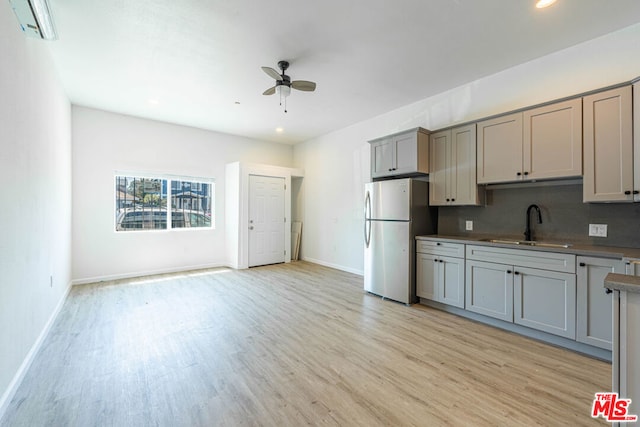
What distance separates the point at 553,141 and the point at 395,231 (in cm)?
201

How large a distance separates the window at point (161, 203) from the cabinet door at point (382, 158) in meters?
3.83

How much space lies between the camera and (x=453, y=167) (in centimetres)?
366

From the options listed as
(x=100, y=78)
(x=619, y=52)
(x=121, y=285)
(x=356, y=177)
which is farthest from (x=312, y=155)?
(x=619, y=52)

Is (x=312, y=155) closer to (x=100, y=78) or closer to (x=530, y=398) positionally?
(x=100, y=78)

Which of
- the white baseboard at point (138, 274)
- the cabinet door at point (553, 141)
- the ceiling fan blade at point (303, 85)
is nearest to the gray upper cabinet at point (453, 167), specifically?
the cabinet door at point (553, 141)

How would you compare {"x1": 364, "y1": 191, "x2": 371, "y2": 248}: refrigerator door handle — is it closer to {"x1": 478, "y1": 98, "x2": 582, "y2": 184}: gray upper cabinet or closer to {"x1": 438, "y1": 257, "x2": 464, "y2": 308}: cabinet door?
{"x1": 438, "y1": 257, "x2": 464, "y2": 308}: cabinet door

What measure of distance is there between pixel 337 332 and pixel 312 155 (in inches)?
188

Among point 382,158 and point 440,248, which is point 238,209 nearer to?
point 382,158

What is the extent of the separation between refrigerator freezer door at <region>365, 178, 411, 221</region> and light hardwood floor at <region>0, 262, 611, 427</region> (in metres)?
1.30

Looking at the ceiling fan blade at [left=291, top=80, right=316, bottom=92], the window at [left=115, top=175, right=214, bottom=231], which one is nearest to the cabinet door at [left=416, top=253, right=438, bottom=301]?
the ceiling fan blade at [left=291, top=80, right=316, bottom=92]

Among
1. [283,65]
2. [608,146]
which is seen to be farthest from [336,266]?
[608,146]

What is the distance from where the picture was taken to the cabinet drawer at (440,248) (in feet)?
11.1

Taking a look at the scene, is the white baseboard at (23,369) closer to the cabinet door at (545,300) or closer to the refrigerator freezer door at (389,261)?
the refrigerator freezer door at (389,261)

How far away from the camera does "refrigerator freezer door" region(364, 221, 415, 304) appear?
3832 mm
